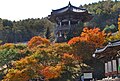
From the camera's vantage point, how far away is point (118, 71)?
28.8m

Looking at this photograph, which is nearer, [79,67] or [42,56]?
[42,56]

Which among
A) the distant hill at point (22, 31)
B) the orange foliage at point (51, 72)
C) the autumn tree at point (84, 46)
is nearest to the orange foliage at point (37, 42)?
the autumn tree at point (84, 46)

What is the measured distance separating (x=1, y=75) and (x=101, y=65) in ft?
43.3

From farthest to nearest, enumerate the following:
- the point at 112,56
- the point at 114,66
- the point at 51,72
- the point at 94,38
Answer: the point at 94,38
the point at 51,72
the point at 114,66
the point at 112,56

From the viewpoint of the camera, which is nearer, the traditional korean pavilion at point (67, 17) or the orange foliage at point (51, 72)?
the orange foliage at point (51, 72)

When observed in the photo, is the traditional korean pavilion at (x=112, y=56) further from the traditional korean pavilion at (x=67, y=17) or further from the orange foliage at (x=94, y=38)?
the traditional korean pavilion at (x=67, y=17)

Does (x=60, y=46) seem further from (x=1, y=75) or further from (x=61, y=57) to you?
(x=1, y=75)

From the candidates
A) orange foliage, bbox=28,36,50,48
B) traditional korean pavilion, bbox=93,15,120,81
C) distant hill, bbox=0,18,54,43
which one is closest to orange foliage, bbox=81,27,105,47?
orange foliage, bbox=28,36,50,48

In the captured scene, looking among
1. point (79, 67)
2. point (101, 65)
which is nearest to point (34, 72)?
point (79, 67)

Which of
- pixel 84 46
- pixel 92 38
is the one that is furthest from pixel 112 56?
pixel 92 38

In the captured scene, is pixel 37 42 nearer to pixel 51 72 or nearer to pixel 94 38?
pixel 94 38

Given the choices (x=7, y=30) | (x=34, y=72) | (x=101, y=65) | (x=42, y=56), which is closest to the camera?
(x=34, y=72)

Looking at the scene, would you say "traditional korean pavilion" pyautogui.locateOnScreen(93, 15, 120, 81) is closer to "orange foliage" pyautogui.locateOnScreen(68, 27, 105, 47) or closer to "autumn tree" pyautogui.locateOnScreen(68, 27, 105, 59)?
"autumn tree" pyautogui.locateOnScreen(68, 27, 105, 59)

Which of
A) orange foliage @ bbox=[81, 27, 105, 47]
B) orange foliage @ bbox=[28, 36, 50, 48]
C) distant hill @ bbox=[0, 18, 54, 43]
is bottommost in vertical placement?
distant hill @ bbox=[0, 18, 54, 43]
